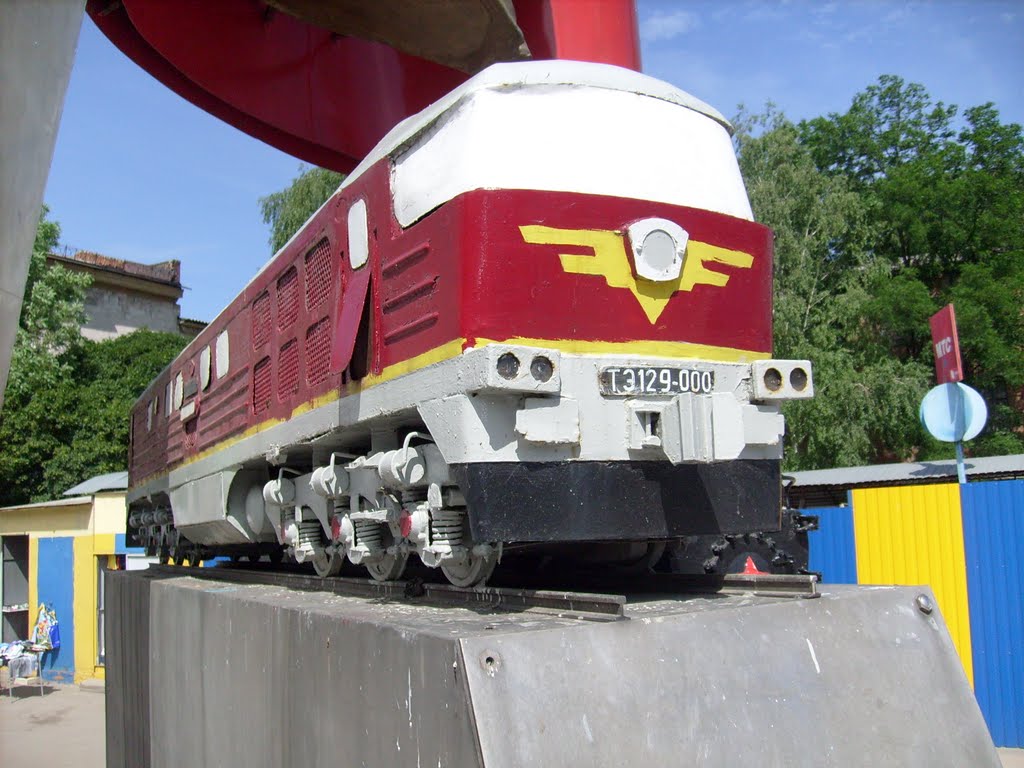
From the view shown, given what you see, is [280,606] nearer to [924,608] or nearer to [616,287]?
[616,287]

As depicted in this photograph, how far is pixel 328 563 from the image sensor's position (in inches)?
241

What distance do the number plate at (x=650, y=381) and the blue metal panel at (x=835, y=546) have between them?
7.00 m

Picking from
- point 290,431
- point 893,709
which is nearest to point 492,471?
point 893,709

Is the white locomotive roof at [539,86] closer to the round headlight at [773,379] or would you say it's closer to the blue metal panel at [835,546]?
the round headlight at [773,379]

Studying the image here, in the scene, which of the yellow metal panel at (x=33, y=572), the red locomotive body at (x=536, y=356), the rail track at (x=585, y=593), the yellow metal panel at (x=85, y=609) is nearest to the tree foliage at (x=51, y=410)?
the yellow metal panel at (x=33, y=572)

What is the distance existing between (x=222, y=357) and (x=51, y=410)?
21.9 metres

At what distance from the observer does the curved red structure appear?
968 cm

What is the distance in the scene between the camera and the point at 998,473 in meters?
13.6

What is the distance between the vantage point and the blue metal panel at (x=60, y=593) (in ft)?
60.0

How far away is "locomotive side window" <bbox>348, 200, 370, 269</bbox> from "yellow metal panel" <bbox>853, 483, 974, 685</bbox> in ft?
23.2

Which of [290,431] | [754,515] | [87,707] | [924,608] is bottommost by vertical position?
[87,707]

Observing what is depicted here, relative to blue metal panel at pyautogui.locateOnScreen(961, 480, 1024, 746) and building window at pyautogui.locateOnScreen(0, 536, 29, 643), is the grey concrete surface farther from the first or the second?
building window at pyautogui.locateOnScreen(0, 536, 29, 643)

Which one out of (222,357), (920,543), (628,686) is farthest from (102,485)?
(628,686)

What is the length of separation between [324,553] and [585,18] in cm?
710
